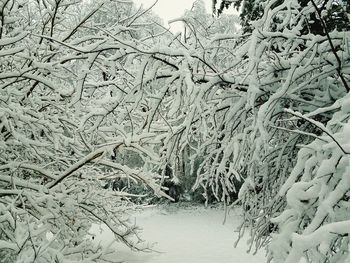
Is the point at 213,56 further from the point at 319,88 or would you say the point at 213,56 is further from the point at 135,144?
the point at 135,144

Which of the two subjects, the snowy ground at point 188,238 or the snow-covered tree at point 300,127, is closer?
the snow-covered tree at point 300,127

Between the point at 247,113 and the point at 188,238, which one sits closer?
the point at 247,113

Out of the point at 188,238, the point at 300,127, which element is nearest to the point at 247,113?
the point at 300,127

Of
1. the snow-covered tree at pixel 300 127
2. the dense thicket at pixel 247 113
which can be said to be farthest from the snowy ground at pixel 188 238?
the snow-covered tree at pixel 300 127

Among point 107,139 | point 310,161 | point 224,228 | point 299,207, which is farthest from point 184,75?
point 224,228

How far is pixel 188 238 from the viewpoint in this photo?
13.4m

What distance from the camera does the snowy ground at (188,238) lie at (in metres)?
10.8

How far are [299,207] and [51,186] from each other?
9.18 ft

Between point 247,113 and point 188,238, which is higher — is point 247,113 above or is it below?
above

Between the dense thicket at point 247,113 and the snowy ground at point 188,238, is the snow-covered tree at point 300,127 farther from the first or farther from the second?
the snowy ground at point 188,238

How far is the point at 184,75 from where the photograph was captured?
2330mm

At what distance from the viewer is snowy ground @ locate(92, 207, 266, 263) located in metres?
10.8

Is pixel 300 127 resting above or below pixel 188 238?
above

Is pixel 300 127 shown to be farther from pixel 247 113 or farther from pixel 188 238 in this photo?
pixel 188 238
